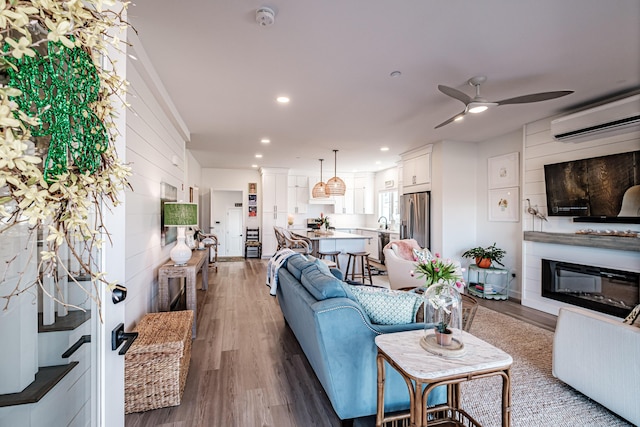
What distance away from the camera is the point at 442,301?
1.56 metres

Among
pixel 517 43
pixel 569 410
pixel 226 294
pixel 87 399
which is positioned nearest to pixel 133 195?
pixel 87 399

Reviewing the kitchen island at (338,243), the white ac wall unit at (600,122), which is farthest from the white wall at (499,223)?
the kitchen island at (338,243)

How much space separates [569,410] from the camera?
6.92 feet

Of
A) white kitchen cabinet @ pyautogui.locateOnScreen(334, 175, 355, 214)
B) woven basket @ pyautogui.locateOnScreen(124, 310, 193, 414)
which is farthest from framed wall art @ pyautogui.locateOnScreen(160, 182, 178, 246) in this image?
white kitchen cabinet @ pyautogui.locateOnScreen(334, 175, 355, 214)

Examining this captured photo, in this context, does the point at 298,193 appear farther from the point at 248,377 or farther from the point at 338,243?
the point at 248,377

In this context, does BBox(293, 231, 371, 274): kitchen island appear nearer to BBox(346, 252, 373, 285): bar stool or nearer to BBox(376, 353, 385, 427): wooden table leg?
BBox(346, 252, 373, 285): bar stool

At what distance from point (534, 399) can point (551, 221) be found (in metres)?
2.83

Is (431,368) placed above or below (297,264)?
below

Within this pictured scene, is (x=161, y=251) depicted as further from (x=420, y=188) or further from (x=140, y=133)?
(x=420, y=188)

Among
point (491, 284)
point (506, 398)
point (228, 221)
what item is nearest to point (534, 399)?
point (506, 398)

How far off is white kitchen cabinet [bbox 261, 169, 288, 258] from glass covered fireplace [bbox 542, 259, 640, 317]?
6313 millimetres

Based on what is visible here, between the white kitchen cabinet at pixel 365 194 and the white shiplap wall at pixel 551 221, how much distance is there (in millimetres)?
5116

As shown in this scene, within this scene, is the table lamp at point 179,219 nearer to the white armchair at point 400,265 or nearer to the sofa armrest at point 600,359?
the white armchair at point 400,265

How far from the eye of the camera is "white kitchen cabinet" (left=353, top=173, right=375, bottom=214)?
9.33 metres
